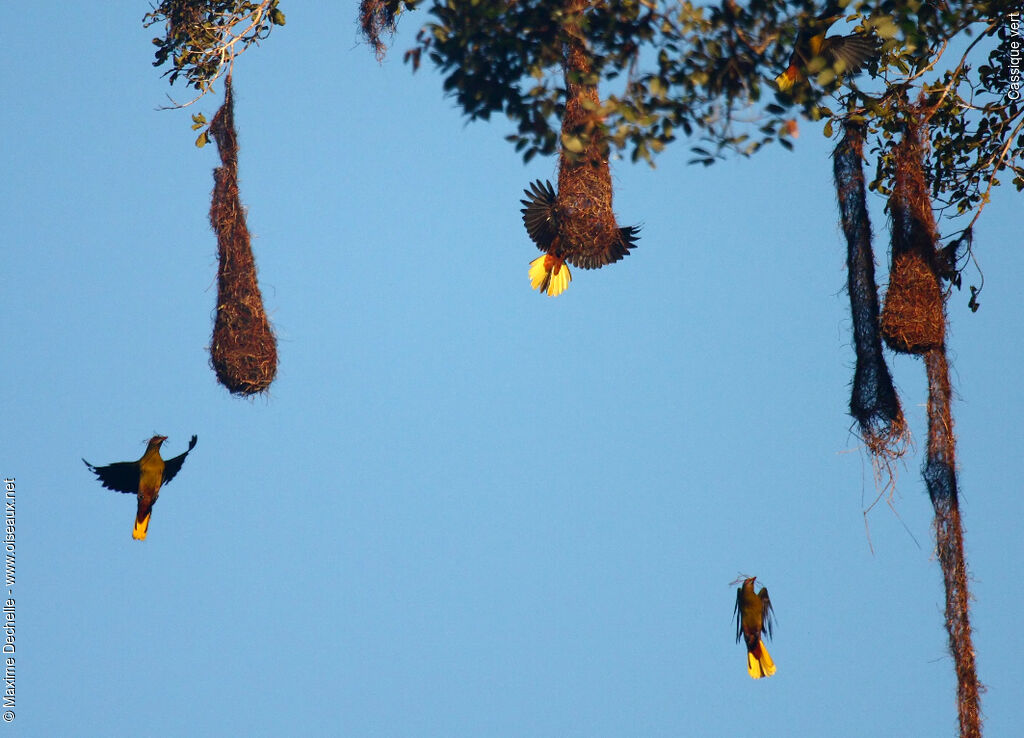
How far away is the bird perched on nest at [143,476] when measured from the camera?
7160 mm

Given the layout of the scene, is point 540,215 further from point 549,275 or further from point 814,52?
point 814,52

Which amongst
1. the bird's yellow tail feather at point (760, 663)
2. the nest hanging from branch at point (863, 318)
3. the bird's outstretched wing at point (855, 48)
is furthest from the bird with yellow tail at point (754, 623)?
the bird's outstretched wing at point (855, 48)

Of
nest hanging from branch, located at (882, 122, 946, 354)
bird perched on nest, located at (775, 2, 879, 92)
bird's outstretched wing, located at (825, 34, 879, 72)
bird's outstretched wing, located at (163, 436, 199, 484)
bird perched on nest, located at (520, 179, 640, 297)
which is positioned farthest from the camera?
bird's outstretched wing, located at (163, 436, 199, 484)

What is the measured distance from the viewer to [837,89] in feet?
18.8

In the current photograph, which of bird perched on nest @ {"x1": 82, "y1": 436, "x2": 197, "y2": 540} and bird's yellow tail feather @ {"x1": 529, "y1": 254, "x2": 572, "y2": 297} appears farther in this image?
bird's yellow tail feather @ {"x1": 529, "y1": 254, "x2": 572, "y2": 297}

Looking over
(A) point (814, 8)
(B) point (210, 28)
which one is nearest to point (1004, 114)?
(A) point (814, 8)

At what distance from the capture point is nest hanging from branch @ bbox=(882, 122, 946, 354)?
224 inches

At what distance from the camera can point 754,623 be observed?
709cm

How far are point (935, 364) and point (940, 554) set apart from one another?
0.82 metres

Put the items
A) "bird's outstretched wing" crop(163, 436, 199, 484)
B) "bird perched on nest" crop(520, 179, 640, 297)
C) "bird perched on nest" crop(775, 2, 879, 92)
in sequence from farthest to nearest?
"bird's outstretched wing" crop(163, 436, 199, 484), "bird perched on nest" crop(520, 179, 640, 297), "bird perched on nest" crop(775, 2, 879, 92)

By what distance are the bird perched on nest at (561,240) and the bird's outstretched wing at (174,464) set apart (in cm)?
206

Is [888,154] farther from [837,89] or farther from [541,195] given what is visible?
[541,195]

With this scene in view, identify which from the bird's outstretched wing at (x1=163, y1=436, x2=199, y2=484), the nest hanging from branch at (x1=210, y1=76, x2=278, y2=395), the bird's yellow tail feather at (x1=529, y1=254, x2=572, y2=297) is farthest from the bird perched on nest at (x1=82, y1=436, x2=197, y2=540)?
the bird's yellow tail feather at (x1=529, y1=254, x2=572, y2=297)

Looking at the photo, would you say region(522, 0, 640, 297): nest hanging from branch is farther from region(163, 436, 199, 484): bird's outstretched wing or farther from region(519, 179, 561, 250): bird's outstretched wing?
region(163, 436, 199, 484): bird's outstretched wing
